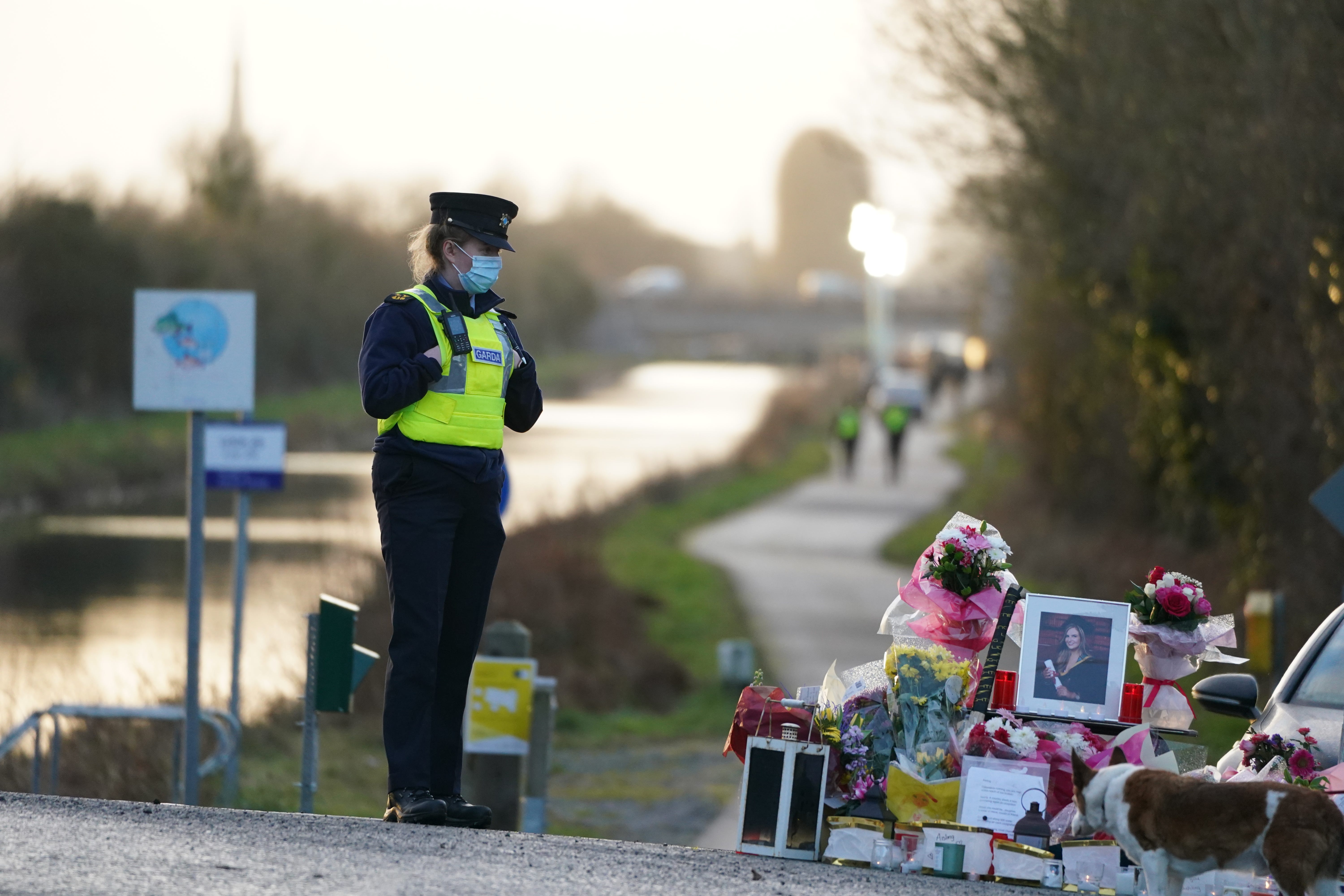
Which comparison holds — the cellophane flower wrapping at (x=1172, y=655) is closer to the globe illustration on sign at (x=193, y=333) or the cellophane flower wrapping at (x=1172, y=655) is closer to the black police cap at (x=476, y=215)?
the black police cap at (x=476, y=215)

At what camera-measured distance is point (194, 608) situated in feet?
28.5

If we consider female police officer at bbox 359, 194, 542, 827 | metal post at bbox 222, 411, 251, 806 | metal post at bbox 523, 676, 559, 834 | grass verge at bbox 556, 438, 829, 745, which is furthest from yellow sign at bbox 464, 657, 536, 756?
grass verge at bbox 556, 438, 829, 745

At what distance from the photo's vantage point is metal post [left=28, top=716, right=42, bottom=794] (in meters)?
9.12

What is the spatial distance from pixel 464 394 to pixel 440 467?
28 centimetres

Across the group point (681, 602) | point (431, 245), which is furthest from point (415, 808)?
point (681, 602)

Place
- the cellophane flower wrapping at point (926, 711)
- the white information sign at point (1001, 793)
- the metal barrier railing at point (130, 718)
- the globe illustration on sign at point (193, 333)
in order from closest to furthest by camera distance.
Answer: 1. the white information sign at point (1001, 793)
2. the cellophane flower wrapping at point (926, 711)
3. the metal barrier railing at point (130, 718)
4. the globe illustration on sign at point (193, 333)

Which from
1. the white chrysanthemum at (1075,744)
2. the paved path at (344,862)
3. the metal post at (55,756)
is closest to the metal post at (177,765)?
the metal post at (55,756)

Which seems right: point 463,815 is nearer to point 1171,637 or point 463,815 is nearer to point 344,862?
point 344,862

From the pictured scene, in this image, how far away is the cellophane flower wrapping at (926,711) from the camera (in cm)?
645

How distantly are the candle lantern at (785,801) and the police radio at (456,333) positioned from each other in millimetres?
1776

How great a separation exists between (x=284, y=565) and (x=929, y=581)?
58.7 feet

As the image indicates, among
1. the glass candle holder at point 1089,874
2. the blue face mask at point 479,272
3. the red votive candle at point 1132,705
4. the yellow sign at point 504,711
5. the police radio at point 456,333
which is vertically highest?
the blue face mask at point 479,272

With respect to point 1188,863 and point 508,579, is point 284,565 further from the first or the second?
point 1188,863

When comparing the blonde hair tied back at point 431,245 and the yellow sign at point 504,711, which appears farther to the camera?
the yellow sign at point 504,711
